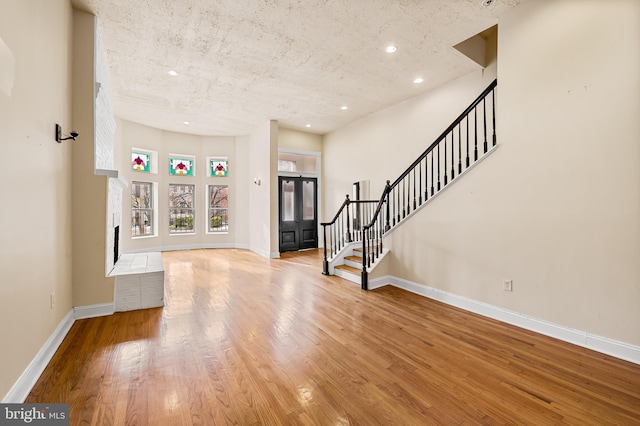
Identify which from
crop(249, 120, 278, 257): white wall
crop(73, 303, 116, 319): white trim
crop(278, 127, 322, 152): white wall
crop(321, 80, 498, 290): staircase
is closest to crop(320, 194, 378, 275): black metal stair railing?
crop(321, 80, 498, 290): staircase

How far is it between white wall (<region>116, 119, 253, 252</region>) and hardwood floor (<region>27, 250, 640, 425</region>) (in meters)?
4.92

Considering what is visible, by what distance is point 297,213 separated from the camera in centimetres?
796

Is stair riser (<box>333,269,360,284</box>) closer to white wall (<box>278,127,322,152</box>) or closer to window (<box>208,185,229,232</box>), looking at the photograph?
white wall (<box>278,127,322,152</box>)

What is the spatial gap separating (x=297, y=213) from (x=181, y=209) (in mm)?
3557

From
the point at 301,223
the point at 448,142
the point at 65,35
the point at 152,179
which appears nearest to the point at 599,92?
the point at 448,142

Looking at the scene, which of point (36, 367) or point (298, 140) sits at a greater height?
point (298, 140)

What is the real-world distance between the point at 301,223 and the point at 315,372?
238 inches

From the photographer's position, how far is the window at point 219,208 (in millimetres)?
8461

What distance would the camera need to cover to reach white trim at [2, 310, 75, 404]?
1681 mm

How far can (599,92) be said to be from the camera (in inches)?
97.2

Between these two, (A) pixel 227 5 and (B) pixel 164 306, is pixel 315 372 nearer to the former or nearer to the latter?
(B) pixel 164 306

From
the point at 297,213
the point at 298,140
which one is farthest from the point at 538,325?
the point at 298,140

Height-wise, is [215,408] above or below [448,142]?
below

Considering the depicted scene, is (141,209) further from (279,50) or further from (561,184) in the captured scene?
(561,184)
